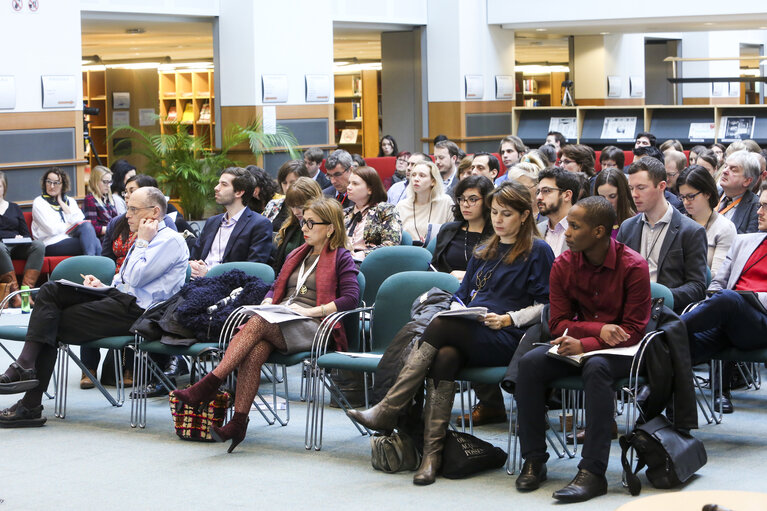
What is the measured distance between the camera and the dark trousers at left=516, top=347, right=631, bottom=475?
14.5ft

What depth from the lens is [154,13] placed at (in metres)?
12.3

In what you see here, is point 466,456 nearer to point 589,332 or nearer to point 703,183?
point 589,332

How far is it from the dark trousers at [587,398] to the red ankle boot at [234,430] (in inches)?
56.2

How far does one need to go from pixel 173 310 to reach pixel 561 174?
2246 millimetres

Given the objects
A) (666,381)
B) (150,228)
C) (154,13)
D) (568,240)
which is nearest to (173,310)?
(150,228)

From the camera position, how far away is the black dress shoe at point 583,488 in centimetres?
436

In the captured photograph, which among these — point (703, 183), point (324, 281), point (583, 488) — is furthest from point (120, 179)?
point (583, 488)

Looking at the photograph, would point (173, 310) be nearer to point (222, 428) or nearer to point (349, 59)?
point (222, 428)

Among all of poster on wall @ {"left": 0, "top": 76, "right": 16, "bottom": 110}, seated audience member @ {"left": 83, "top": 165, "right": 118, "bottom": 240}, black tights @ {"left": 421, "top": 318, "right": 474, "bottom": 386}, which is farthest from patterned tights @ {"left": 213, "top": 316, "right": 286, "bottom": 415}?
poster on wall @ {"left": 0, "top": 76, "right": 16, "bottom": 110}

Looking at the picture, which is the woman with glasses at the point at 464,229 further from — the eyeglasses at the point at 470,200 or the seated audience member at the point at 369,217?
the seated audience member at the point at 369,217

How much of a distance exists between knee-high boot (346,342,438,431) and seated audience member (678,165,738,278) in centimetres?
218

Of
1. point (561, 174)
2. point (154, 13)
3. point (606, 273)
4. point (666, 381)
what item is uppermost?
point (154, 13)

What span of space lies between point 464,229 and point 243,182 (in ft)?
5.35

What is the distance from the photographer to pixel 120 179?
10703 mm
